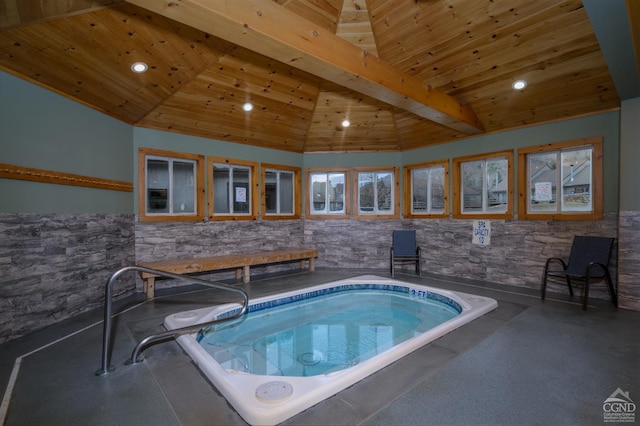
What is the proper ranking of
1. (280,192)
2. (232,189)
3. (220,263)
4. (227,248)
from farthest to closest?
(280,192) < (232,189) < (227,248) < (220,263)

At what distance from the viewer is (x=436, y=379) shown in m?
2.12

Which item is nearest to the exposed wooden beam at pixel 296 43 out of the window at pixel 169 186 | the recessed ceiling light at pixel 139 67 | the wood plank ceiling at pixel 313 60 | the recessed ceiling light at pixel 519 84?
the wood plank ceiling at pixel 313 60

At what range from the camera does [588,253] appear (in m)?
3.98

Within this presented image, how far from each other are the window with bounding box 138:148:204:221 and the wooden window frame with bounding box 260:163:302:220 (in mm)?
1197

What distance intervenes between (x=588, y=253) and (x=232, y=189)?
551 cm

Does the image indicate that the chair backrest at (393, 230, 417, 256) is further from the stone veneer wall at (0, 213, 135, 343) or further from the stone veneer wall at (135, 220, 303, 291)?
the stone veneer wall at (0, 213, 135, 343)

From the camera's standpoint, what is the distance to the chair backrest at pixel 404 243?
5789 millimetres

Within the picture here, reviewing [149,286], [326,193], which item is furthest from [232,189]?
[149,286]

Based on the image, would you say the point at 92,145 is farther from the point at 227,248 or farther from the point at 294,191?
the point at 294,191

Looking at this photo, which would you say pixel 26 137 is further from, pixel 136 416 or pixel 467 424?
pixel 467 424

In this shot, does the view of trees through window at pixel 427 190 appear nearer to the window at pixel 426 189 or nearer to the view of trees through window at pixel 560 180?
the window at pixel 426 189

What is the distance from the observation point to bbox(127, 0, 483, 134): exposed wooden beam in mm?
2160

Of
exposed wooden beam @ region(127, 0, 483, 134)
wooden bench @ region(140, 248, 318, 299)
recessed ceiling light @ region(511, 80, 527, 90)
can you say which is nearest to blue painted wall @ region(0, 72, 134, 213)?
wooden bench @ region(140, 248, 318, 299)

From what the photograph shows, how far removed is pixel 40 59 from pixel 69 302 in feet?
8.31
